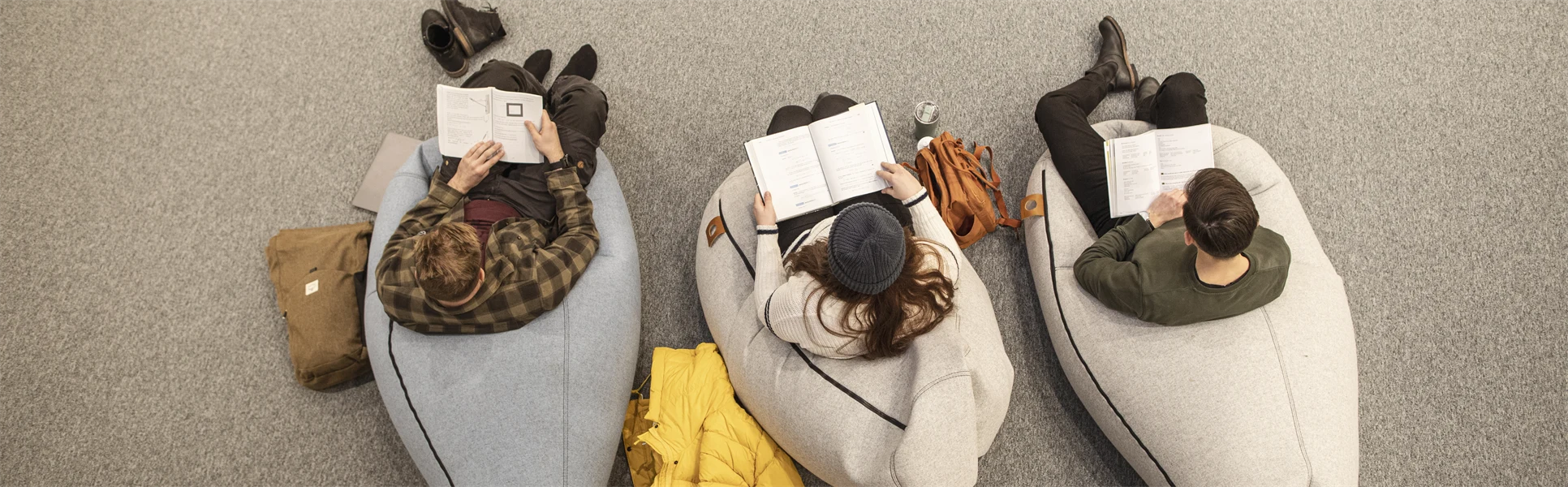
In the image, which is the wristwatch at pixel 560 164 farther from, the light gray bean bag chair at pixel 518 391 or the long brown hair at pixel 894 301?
the long brown hair at pixel 894 301

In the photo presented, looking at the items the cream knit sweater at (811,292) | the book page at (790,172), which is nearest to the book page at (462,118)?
the book page at (790,172)

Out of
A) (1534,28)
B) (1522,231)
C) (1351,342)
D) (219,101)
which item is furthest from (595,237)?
(1534,28)

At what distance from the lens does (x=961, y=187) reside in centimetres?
228

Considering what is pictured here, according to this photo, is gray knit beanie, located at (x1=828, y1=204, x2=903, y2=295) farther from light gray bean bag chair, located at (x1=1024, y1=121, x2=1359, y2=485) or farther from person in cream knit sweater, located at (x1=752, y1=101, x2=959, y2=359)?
light gray bean bag chair, located at (x1=1024, y1=121, x2=1359, y2=485)

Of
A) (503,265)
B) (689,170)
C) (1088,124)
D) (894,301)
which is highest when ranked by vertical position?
(1088,124)

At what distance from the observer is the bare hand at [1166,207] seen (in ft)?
6.52

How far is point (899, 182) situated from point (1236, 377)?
967 mm

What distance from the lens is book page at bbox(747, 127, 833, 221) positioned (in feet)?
6.70

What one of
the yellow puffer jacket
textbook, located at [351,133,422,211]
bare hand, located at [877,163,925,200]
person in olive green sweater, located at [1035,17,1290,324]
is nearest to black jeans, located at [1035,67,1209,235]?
person in olive green sweater, located at [1035,17,1290,324]

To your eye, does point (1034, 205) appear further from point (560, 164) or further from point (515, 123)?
point (515, 123)

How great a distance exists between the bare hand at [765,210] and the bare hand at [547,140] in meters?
0.65

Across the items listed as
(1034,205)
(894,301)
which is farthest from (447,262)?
(1034,205)

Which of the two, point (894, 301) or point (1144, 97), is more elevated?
point (1144, 97)

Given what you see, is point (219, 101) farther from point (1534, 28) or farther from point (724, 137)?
point (1534, 28)
